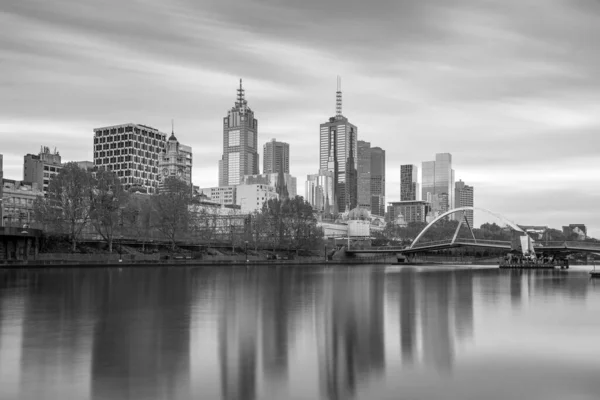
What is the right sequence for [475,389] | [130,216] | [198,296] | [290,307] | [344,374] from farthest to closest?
[130,216] → [198,296] → [290,307] → [344,374] → [475,389]

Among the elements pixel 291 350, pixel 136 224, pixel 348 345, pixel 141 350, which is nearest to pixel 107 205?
pixel 136 224

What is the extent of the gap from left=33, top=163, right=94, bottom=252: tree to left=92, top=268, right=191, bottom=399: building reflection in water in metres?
72.3

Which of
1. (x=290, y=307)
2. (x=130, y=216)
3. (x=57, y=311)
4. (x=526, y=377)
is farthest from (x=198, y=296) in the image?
(x=130, y=216)

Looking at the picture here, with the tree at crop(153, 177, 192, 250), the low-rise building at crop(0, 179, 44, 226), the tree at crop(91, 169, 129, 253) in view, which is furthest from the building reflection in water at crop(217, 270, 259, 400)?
the low-rise building at crop(0, 179, 44, 226)

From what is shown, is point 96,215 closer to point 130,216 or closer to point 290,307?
point 130,216

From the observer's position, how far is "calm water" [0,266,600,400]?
13766 millimetres

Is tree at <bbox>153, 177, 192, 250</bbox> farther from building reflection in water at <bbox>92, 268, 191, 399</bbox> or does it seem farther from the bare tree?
building reflection in water at <bbox>92, 268, 191, 399</bbox>

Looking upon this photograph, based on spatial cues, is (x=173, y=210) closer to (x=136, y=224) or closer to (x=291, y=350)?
(x=136, y=224)

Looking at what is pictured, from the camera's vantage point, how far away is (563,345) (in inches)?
801

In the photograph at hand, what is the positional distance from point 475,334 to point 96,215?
8549 centimetres

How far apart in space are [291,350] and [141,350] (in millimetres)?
4158

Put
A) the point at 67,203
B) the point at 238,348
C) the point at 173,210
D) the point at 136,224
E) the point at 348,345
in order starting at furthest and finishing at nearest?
the point at 136,224, the point at 173,210, the point at 67,203, the point at 348,345, the point at 238,348

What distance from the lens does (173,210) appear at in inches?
4496

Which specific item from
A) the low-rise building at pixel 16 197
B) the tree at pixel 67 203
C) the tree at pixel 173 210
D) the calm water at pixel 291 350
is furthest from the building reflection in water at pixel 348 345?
the low-rise building at pixel 16 197
